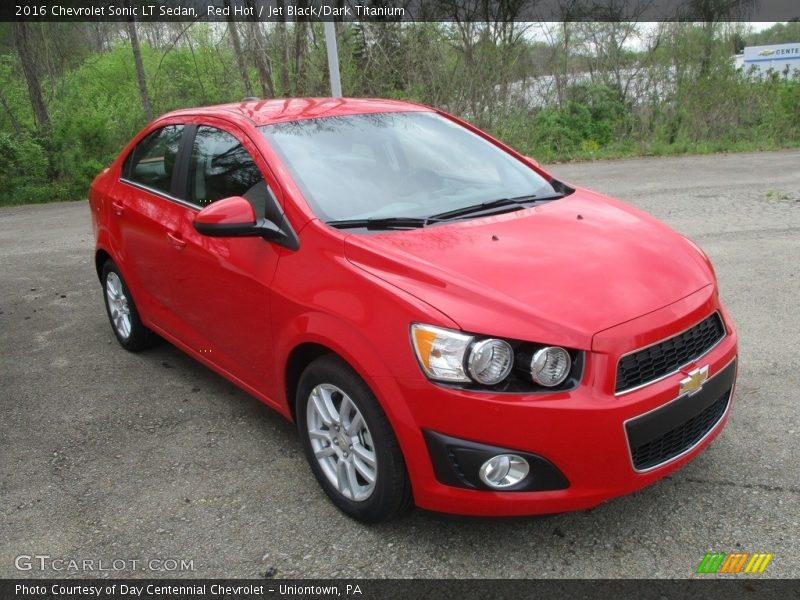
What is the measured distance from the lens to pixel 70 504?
331cm

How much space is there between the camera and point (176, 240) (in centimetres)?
397

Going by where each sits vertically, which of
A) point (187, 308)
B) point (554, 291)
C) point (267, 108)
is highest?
point (267, 108)

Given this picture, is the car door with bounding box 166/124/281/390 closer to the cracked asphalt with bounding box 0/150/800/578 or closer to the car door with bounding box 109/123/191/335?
the car door with bounding box 109/123/191/335

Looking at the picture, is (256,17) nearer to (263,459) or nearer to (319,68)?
(319,68)

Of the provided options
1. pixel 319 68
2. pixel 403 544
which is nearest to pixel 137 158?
pixel 403 544

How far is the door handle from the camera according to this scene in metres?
3.92

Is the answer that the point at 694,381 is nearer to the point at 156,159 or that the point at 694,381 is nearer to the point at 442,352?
the point at 442,352

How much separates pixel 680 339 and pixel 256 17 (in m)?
16.4

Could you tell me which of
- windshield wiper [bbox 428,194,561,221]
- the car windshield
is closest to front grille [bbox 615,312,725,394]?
windshield wiper [bbox 428,194,561,221]

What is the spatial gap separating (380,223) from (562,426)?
1242mm

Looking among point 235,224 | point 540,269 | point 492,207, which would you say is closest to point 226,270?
point 235,224

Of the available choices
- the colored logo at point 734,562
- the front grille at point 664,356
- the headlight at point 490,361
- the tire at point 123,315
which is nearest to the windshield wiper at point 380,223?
the headlight at point 490,361

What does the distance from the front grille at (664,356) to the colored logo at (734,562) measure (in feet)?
2.31

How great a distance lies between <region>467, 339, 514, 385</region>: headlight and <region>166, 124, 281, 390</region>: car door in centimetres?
115
